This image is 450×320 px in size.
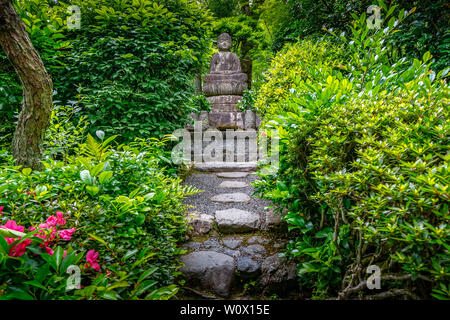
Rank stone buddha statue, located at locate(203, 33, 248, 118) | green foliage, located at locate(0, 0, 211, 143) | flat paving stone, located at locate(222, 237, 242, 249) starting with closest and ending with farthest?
1. flat paving stone, located at locate(222, 237, 242, 249)
2. green foliage, located at locate(0, 0, 211, 143)
3. stone buddha statue, located at locate(203, 33, 248, 118)

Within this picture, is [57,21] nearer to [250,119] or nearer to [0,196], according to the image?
[0,196]

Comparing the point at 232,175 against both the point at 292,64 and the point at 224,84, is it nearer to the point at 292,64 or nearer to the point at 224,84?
the point at 292,64

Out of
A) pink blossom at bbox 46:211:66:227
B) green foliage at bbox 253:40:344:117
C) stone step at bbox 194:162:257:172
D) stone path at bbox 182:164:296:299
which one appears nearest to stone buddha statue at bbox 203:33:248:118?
green foliage at bbox 253:40:344:117

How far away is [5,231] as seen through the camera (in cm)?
94

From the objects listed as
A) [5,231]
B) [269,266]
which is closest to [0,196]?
[5,231]

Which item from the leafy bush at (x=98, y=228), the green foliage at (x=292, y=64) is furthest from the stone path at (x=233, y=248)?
the green foliage at (x=292, y=64)

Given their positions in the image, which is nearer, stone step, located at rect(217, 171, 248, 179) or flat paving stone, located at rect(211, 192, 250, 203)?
flat paving stone, located at rect(211, 192, 250, 203)

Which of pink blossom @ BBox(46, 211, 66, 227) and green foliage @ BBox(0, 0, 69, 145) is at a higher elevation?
green foliage @ BBox(0, 0, 69, 145)

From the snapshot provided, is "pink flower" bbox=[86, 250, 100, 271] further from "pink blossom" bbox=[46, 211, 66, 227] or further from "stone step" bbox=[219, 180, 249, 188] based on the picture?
"stone step" bbox=[219, 180, 249, 188]

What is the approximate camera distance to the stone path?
181 cm

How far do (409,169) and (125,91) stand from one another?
3.25m

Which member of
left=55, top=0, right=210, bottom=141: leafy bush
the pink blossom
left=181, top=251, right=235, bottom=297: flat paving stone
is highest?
left=55, top=0, right=210, bottom=141: leafy bush

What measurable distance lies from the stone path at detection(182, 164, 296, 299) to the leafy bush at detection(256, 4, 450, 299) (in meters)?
0.25

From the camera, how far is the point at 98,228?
4.00 ft
